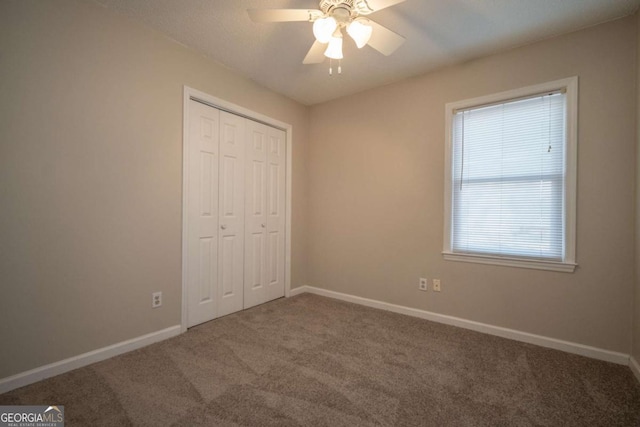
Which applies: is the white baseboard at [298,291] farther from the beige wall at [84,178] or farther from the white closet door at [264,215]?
the beige wall at [84,178]

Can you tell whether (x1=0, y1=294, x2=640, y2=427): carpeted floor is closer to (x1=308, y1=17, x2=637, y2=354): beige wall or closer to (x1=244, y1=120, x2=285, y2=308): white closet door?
(x1=308, y1=17, x2=637, y2=354): beige wall

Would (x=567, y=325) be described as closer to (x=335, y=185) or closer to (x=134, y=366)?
(x=335, y=185)

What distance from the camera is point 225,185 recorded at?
2932 mm

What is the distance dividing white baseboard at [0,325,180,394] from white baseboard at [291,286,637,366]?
199cm

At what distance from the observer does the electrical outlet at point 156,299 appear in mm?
2367

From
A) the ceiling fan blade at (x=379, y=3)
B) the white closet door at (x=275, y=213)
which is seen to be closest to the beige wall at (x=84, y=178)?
the white closet door at (x=275, y=213)

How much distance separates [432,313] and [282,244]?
6.13 ft

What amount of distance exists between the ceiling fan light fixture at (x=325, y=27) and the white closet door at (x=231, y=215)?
4.89 ft

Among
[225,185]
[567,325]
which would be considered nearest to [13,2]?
[225,185]

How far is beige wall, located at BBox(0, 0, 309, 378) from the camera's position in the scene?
1728 mm

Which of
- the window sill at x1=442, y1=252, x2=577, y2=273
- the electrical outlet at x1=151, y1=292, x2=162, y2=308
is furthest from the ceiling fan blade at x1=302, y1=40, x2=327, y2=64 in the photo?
the electrical outlet at x1=151, y1=292, x2=162, y2=308

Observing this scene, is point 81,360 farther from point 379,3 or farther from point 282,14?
point 379,3

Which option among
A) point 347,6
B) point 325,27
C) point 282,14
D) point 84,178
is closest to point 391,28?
point 347,6

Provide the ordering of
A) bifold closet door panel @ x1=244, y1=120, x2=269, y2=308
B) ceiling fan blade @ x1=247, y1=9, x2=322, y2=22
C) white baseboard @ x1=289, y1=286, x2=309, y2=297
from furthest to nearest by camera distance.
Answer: white baseboard @ x1=289, y1=286, x2=309, y2=297
bifold closet door panel @ x1=244, y1=120, x2=269, y2=308
ceiling fan blade @ x1=247, y1=9, x2=322, y2=22
